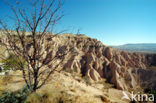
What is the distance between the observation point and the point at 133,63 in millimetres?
30031

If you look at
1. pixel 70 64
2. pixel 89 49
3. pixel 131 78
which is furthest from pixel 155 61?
pixel 70 64

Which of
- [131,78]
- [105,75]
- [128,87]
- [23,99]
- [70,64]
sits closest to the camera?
[23,99]

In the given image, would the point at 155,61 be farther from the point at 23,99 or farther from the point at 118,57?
the point at 23,99

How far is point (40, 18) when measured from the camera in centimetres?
244

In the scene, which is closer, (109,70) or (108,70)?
(109,70)

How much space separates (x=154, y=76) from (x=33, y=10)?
79.2 ft

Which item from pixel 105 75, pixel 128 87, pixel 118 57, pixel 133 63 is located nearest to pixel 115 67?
pixel 105 75

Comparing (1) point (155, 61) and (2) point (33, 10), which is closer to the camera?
(2) point (33, 10)

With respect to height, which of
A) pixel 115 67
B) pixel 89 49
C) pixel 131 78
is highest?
pixel 89 49

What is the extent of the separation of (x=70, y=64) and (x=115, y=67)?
10644mm

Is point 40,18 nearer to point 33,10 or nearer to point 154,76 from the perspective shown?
point 33,10

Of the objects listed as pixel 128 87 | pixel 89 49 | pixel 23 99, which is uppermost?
pixel 89 49

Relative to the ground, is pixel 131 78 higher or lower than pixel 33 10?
lower

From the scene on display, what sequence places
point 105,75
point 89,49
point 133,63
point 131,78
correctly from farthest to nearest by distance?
point 133,63, point 89,49, point 105,75, point 131,78
